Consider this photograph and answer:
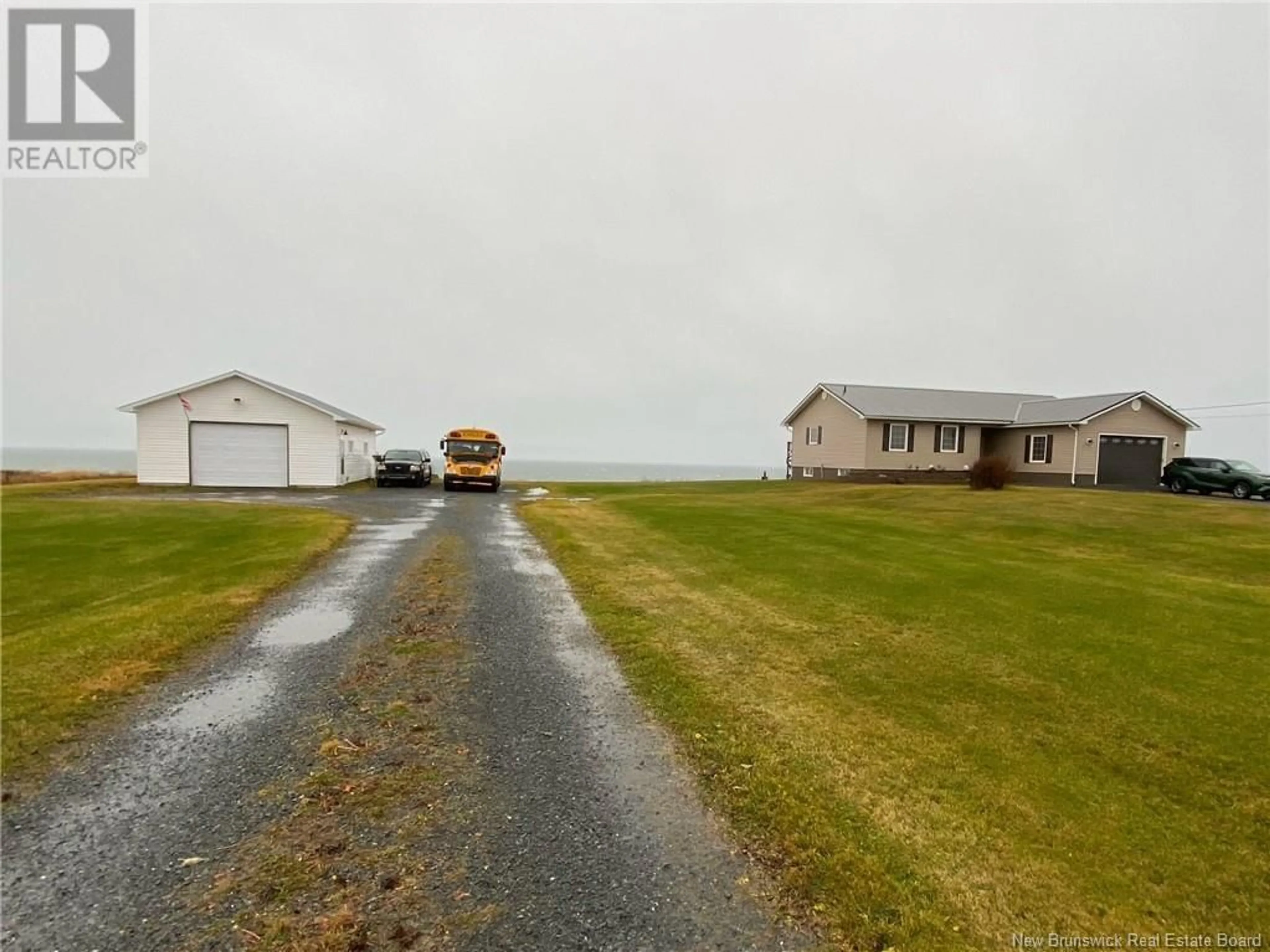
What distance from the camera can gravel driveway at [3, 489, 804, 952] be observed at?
2.93 m

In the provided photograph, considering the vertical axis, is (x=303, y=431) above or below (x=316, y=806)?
above

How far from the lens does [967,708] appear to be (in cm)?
538

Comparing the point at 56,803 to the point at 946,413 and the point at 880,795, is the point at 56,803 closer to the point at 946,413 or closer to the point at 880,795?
the point at 880,795

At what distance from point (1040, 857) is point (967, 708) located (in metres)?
2.08

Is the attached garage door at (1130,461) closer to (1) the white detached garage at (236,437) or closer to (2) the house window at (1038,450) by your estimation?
(2) the house window at (1038,450)

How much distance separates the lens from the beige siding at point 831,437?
36094 mm

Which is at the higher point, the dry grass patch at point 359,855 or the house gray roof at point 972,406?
the house gray roof at point 972,406

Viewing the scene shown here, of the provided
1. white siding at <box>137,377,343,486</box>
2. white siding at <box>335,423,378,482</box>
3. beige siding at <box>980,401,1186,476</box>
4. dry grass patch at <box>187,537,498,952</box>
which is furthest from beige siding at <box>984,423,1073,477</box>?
dry grass patch at <box>187,537,498,952</box>

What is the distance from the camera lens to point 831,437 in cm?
3844

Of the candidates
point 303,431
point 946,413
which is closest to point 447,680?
point 303,431

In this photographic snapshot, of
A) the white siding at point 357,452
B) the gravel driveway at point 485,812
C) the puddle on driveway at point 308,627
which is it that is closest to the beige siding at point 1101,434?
the white siding at point 357,452

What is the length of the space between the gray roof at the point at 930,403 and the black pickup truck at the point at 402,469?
22.9 m

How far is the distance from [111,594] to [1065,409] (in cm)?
4228

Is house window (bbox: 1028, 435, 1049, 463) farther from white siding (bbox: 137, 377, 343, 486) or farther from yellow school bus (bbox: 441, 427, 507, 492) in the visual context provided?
white siding (bbox: 137, 377, 343, 486)
